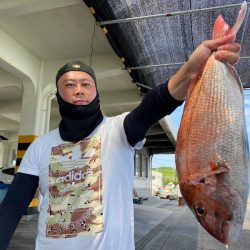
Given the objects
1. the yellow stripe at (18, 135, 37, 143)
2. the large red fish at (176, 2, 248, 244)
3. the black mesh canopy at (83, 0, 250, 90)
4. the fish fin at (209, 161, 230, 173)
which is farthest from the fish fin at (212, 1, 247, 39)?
the yellow stripe at (18, 135, 37, 143)

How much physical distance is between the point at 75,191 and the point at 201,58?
89cm

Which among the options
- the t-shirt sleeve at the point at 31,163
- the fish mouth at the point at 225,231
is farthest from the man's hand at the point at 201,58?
the t-shirt sleeve at the point at 31,163

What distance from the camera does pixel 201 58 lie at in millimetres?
1465

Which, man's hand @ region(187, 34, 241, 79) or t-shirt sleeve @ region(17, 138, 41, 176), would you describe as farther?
t-shirt sleeve @ region(17, 138, 41, 176)

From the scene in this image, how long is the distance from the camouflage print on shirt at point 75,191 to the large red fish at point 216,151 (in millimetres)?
619

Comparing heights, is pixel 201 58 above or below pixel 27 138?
below

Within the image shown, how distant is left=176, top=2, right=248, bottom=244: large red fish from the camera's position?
3.65ft

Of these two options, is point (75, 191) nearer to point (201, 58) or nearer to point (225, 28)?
point (201, 58)

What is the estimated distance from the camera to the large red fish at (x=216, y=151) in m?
1.11

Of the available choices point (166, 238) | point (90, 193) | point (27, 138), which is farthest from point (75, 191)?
point (27, 138)

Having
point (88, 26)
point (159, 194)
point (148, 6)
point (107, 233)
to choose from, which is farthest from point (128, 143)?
point (159, 194)

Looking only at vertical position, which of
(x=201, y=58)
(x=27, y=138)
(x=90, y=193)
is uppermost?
(x=27, y=138)

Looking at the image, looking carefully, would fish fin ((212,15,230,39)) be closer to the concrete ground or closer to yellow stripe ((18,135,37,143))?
the concrete ground

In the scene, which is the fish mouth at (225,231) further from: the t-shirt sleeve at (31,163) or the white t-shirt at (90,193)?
the t-shirt sleeve at (31,163)
